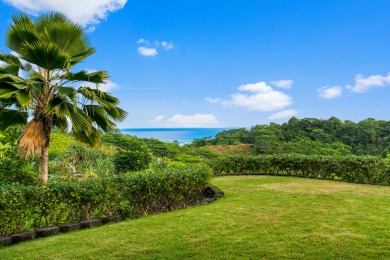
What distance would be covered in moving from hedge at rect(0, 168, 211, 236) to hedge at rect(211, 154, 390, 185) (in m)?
5.75

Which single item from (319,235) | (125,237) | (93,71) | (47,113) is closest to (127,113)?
(93,71)

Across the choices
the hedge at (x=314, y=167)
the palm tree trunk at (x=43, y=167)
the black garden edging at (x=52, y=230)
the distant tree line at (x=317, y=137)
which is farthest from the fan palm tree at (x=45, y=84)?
the distant tree line at (x=317, y=137)

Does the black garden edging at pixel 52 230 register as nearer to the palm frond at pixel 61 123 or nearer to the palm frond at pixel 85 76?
the palm frond at pixel 61 123

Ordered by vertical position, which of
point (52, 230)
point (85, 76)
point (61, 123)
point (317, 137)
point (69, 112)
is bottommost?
point (52, 230)

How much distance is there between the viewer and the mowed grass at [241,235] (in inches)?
149

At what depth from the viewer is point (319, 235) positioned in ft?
14.3

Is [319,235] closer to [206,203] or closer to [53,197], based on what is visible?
[206,203]

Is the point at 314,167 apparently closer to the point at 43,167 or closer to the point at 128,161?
the point at 128,161

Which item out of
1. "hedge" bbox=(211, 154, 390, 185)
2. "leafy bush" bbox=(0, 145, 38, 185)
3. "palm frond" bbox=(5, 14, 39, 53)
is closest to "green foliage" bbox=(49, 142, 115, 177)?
"leafy bush" bbox=(0, 145, 38, 185)

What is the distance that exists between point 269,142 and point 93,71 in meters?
17.3

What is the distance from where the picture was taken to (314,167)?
1142 cm

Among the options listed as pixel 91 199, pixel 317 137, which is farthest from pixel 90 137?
pixel 317 137

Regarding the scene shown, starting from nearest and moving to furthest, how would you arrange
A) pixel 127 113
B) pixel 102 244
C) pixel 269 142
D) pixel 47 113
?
pixel 102 244, pixel 47 113, pixel 127 113, pixel 269 142

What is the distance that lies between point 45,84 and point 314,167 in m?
8.84
